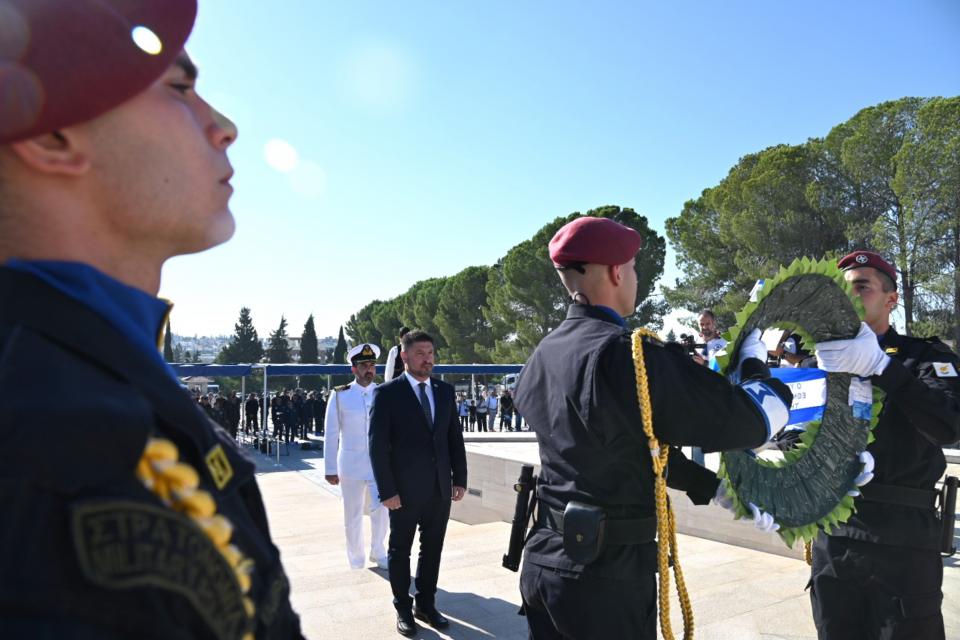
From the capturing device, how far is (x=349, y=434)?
675 cm

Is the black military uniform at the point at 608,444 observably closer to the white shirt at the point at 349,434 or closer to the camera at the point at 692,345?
the camera at the point at 692,345

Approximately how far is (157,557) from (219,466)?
0.21m

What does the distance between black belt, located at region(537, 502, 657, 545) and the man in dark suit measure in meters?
2.62

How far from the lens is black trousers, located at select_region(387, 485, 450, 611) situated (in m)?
4.69

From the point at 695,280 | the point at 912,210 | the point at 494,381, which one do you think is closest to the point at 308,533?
the point at 912,210

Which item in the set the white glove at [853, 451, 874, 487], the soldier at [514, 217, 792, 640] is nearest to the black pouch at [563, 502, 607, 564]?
the soldier at [514, 217, 792, 640]

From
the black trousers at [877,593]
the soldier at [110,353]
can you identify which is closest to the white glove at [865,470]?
the black trousers at [877,593]

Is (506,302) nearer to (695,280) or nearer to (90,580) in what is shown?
(695,280)

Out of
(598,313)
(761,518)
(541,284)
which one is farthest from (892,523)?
(541,284)

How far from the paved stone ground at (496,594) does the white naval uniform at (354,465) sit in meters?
0.30

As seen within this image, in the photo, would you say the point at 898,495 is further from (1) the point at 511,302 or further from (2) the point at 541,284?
(1) the point at 511,302

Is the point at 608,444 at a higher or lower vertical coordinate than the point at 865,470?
higher

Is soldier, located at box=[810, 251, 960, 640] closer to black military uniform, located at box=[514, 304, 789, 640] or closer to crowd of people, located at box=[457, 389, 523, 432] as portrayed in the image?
black military uniform, located at box=[514, 304, 789, 640]

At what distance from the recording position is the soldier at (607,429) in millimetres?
2203
